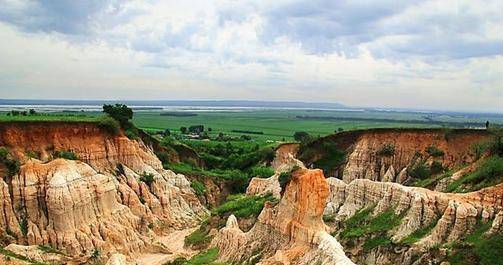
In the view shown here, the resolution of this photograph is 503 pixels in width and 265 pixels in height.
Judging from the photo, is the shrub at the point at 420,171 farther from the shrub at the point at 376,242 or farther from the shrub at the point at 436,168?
the shrub at the point at 376,242

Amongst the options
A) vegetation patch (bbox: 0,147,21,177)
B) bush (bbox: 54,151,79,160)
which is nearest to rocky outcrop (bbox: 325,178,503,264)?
bush (bbox: 54,151,79,160)

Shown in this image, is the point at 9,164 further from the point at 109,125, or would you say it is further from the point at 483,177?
the point at 483,177

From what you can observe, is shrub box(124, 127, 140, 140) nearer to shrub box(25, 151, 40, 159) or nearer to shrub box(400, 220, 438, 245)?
shrub box(25, 151, 40, 159)

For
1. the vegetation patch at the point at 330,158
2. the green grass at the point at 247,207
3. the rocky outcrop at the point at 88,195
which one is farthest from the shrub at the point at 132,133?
the vegetation patch at the point at 330,158

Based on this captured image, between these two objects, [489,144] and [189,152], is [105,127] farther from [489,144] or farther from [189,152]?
[489,144]

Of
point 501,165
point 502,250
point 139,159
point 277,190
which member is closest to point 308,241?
point 502,250

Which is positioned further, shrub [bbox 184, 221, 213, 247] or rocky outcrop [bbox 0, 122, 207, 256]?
shrub [bbox 184, 221, 213, 247]

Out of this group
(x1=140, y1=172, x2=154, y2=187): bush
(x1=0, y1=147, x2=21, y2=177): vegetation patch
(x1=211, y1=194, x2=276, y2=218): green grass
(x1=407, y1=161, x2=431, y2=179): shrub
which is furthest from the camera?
(x1=140, y1=172, x2=154, y2=187): bush
